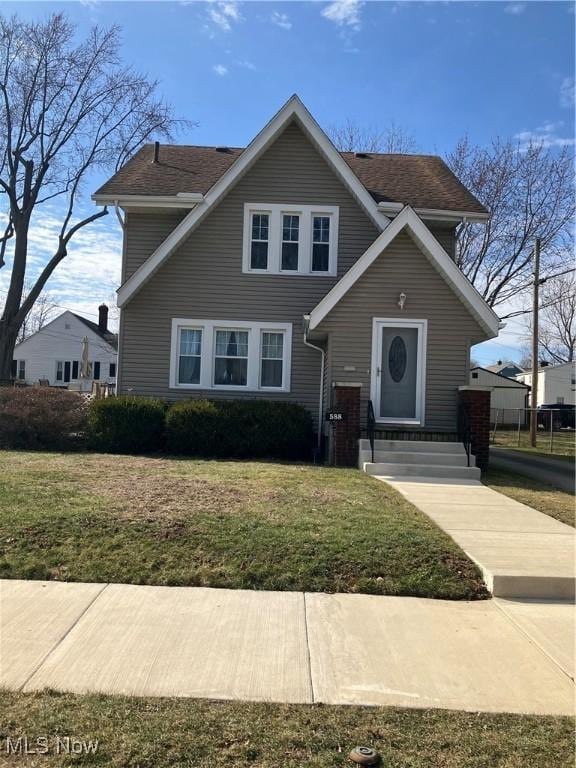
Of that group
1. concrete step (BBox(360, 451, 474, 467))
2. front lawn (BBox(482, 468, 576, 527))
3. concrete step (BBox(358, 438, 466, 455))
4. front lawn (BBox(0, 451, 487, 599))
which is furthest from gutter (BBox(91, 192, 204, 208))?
front lawn (BBox(482, 468, 576, 527))

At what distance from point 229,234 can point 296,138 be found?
2803mm

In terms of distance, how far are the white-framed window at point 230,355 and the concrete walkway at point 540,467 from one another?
18.4ft

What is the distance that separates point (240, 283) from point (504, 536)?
9.79 m

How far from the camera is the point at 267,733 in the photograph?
123 inches

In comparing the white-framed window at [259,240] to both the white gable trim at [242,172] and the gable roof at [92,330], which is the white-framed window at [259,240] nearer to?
the white gable trim at [242,172]

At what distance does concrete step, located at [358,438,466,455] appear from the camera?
11562mm

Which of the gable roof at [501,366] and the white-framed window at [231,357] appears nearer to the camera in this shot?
the white-framed window at [231,357]

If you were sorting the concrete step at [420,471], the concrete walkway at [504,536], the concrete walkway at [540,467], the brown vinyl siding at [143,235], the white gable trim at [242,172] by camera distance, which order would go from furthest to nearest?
the brown vinyl siding at [143,235] < the white gable trim at [242,172] < the concrete walkway at [540,467] < the concrete step at [420,471] < the concrete walkway at [504,536]

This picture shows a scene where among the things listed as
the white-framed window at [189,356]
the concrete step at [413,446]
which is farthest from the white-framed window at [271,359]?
the concrete step at [413,446]

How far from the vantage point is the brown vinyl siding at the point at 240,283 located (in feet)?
48.6

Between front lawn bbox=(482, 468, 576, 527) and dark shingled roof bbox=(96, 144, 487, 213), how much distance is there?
675cm

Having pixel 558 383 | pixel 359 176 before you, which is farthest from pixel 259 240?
pixel 558 383

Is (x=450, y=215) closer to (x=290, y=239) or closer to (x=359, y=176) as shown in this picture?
(x=359, y=176)

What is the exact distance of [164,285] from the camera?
14.8 metres
